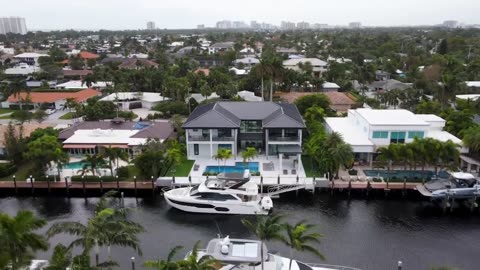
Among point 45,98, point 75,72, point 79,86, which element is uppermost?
point 75,72

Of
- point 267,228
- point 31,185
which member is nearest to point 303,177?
point 267,228

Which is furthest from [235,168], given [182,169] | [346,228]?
[346,228]

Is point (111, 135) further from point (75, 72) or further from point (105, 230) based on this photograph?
point (75, 72)

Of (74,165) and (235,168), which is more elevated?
(74,165)

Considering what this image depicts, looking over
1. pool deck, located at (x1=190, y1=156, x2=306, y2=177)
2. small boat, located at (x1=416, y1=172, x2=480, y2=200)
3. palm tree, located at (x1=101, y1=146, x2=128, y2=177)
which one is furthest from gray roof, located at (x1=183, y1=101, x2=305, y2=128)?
small boat, located at (x1=416, y1=172, x2=480, y2=200)

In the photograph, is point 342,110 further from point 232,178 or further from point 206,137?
point 232,178

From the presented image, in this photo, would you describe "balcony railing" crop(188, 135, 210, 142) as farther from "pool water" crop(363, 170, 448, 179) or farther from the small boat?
the small boat

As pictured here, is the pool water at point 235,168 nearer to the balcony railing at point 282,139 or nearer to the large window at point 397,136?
the balcony railing at point 282,139
